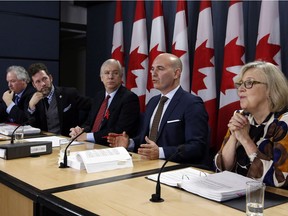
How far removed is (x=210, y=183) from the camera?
1540 millimetres

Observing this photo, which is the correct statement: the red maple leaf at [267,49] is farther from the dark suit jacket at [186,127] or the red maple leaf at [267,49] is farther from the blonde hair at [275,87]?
the blonde hair at [275,87]

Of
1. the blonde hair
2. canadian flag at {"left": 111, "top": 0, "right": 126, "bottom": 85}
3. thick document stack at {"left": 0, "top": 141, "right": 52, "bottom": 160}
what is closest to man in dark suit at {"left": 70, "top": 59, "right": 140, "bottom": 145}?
thick document stack at {"left": 0, "top": 141, "right": 52, "bottom": 160}

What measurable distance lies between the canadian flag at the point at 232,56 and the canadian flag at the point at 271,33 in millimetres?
250

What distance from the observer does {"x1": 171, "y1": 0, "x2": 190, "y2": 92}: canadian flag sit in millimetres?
3590

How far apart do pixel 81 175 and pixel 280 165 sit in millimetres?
964

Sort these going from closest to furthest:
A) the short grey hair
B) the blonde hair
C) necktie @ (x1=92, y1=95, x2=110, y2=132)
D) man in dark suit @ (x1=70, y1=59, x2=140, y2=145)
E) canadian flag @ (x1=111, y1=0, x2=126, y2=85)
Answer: the blonde hair → man in dark suit @ (x1=70, y1=59, x2=140, y2=145) → necktie @ (x1=92, y1=95, x2=110, y2=132) → the short grey hair → canadian flag @ (x1=111, y1=0, x2=126, y2=85)

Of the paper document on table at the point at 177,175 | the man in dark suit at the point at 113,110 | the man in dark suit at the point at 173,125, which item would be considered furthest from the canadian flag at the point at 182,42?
the paper document on table at the point at 177,175

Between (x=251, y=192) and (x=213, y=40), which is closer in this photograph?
(x=251, y=192)

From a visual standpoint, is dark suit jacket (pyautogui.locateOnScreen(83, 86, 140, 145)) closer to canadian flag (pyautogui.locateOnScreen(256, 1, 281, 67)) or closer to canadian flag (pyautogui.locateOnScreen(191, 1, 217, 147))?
canadian flag (pyautogui.locateOnScreen(191, 1, 217, 147))

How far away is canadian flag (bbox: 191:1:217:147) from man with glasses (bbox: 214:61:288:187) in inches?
53.1

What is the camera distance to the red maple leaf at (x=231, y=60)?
10.4ft

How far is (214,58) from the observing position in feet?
11.7

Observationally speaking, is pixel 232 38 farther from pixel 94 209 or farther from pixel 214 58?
pixel 94 209

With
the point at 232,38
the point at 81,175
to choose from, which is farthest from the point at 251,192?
the point at 232,38
